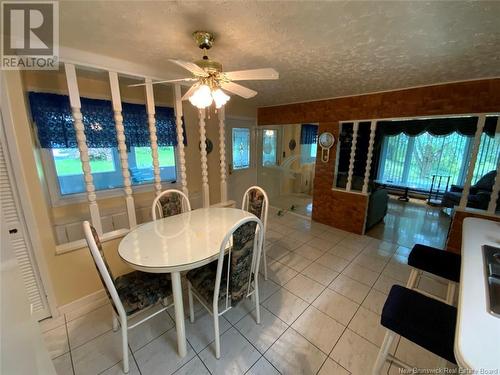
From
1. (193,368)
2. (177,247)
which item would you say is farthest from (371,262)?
(177,247)

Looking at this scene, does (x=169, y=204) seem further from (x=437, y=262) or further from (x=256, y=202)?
(x=437, y=262)

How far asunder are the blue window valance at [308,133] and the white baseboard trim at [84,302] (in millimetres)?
3759

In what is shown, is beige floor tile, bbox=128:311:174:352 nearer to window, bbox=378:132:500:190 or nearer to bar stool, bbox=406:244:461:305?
bar stool, bbox=406:244:461:305

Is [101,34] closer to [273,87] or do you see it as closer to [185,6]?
[185,6]

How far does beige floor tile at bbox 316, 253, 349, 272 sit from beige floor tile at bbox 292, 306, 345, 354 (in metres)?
0.75

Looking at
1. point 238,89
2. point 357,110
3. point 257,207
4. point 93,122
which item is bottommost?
point 257,207

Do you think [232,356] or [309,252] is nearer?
[232,356]

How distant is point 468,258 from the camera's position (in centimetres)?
114

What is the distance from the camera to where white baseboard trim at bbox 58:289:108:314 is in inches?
70.7

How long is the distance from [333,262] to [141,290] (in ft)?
7.03

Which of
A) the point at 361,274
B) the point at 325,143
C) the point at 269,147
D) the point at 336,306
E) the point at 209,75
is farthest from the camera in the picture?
the point at 269,147

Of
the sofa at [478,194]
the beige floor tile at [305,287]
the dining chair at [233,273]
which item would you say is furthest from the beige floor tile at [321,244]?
the sofa at [478,194]

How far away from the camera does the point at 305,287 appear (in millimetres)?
2131

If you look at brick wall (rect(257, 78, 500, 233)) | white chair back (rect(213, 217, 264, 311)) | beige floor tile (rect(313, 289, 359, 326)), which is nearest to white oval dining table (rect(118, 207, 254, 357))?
Answer: white chair back (rect(213, 217, 264, 311))
